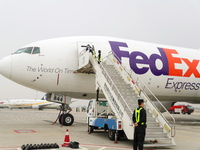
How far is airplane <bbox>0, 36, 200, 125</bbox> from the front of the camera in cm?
1511

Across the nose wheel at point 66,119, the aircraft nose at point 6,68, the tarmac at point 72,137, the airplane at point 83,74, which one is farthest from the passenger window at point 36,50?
the tarmac at point 72,137

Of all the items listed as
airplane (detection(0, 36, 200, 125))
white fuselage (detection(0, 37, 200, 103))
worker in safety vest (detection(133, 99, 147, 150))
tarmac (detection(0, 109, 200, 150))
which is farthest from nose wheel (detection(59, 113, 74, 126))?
worker in safety vest (detection(133, 99, 147, 150))

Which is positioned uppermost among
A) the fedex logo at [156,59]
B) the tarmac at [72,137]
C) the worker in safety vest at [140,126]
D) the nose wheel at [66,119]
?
the fedex logo at [156,59]

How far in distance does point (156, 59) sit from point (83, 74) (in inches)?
217

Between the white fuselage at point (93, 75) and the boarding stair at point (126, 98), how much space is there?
96cm

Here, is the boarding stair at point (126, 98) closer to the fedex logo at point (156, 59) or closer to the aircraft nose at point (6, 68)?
the fedex logo at point (156, 59)

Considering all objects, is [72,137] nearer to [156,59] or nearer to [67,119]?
[67,119]

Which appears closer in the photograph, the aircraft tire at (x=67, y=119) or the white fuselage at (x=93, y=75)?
the white fuselage at (x=93, y=75)

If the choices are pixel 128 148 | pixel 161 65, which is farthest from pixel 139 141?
pixel 161 65

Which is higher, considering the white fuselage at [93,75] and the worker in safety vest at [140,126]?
the white fuselage at [93,75]

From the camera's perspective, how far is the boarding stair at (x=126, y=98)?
9.33 m

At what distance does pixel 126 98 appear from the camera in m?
11.4

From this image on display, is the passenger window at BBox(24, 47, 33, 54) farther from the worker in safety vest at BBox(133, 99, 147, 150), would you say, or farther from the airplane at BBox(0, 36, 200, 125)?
the worker in safety vest at BBox(133, 99, 147, 150)

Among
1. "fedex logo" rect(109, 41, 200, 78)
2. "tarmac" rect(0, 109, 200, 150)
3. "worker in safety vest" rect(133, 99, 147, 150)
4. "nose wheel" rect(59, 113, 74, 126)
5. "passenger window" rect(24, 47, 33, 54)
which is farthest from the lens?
"fedex logo" rect(109, 41, 200, 78)
